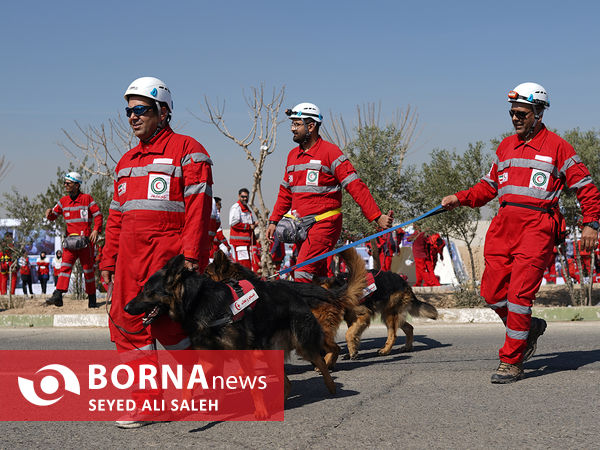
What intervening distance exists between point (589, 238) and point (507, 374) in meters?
1.38

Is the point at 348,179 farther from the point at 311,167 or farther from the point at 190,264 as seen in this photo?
the point at 190,264

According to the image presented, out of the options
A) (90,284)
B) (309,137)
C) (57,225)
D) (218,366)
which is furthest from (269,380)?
(57,225)

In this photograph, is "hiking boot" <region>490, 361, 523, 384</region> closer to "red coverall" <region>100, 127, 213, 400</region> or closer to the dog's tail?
the dog's tail

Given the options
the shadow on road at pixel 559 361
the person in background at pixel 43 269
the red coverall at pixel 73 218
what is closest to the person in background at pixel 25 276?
the person in background at pixel 43 269

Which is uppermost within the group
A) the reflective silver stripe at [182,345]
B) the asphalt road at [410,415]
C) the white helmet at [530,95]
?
the white helmet at [530,95]

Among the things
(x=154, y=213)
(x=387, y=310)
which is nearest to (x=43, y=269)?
(x=387, y=310)

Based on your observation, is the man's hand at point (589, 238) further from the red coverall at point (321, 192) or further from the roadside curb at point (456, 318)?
the roadside curb at point (456, 318)

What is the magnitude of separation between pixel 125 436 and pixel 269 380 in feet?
3.75

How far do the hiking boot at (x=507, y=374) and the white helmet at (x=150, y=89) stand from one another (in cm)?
344

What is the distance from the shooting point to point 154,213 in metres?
4.65

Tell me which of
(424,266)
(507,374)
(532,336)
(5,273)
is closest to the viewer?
(507,374)

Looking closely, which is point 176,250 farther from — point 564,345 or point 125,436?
point 564,345

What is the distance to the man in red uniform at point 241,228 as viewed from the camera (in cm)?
1694

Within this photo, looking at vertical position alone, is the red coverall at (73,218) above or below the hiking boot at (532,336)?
above
